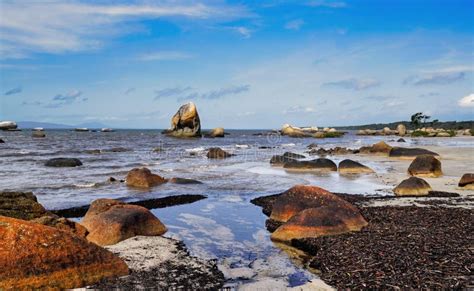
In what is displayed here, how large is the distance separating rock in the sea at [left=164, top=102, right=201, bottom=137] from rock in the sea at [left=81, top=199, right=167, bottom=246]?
6884 centimetres

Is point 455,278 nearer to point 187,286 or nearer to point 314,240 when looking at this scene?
point 314,240

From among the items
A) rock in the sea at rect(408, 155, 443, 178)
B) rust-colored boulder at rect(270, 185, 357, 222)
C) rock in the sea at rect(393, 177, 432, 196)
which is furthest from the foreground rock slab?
rock in the sea at rect(408, 155, 443, 178)

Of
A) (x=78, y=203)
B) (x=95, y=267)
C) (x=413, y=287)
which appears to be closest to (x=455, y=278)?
(x=413, y=287)

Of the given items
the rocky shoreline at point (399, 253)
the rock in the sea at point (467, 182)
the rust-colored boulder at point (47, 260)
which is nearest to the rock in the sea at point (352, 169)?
the rock in the sea at point (467, 182)

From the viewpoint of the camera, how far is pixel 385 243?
8367 mm

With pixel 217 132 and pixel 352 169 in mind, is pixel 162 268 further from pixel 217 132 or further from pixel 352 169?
pixel 217 132

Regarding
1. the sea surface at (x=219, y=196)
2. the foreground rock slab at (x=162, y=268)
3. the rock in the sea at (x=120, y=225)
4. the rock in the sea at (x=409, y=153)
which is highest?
the rock in the sea at (x=409, y=153)

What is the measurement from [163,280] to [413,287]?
12.3 feet

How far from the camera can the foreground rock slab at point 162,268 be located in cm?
662

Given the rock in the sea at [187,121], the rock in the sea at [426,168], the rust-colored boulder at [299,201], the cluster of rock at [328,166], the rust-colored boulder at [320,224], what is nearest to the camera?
the rust-colored boulder at [320,224]

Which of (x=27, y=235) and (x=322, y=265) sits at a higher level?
(x=27, y=235)

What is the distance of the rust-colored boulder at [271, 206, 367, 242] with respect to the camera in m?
9.41

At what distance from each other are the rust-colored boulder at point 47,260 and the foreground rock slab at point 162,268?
1.02 ft

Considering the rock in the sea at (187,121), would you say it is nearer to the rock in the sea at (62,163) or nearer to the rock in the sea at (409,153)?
the rock in the sea at (409,153)
